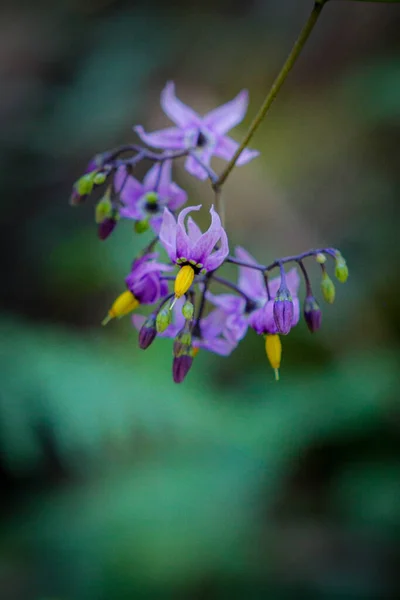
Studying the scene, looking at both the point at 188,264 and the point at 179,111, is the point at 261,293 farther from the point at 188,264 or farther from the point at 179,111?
the point at 179,111

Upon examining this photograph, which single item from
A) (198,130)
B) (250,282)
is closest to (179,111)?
(198,130)

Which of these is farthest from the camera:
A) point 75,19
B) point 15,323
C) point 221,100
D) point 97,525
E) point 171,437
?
point 75,19

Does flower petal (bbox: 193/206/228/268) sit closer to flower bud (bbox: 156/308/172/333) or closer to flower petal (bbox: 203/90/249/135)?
flower bud (bbox: 156/308/172/333)

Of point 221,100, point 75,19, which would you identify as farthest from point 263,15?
point 75,19

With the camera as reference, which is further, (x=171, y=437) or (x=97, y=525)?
(x=171, y=437)

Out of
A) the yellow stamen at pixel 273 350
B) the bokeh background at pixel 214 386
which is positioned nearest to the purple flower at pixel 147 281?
the yellow stamen at pixel 273 350

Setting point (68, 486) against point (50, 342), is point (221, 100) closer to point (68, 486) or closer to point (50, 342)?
point (50, 342)

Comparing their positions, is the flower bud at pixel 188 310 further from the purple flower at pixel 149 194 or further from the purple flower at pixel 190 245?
the purple flower at pixel 149 194

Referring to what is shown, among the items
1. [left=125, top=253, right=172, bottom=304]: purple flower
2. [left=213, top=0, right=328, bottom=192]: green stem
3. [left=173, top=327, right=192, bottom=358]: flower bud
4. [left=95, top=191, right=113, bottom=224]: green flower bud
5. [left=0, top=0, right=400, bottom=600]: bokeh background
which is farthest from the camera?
[left=0, top=0, right=400, bottom=600]: bokeh background

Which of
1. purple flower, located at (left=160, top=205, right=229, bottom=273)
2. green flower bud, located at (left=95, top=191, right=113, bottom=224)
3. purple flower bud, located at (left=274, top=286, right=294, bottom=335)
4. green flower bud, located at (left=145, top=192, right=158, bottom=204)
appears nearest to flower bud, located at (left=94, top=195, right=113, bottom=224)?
green flower bud, located at (left=95, top=191, right=113, bottom=224)
